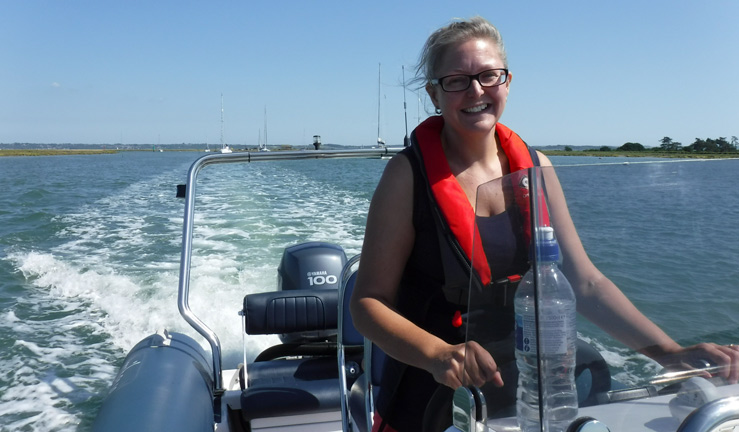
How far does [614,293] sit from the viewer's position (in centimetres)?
90

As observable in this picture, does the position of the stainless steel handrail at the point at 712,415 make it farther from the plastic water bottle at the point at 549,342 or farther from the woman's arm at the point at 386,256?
the woman's arm at the point at 386,256

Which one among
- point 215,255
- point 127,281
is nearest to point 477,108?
point 127,281

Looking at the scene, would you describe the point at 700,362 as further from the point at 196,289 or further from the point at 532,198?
the point at 196,289

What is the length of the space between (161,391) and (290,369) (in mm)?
626

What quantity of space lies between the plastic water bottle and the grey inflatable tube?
3.87ft

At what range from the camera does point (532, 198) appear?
33.8 inches

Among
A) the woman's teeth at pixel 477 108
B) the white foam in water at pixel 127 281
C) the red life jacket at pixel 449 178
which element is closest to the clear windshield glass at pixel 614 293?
the red life jacket at pixel 449 178

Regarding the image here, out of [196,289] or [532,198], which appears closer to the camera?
[532,198]

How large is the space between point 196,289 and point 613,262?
16.4ft

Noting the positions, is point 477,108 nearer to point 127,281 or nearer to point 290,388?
point 290,388

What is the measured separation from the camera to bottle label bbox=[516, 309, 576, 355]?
81 cm

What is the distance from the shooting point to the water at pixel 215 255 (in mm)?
905

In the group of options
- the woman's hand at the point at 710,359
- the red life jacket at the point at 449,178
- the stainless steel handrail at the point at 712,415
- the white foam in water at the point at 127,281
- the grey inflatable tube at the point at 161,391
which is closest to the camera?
the stainless steel handrail at the point at 712,415

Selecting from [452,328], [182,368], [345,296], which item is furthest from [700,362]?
[182,368]
